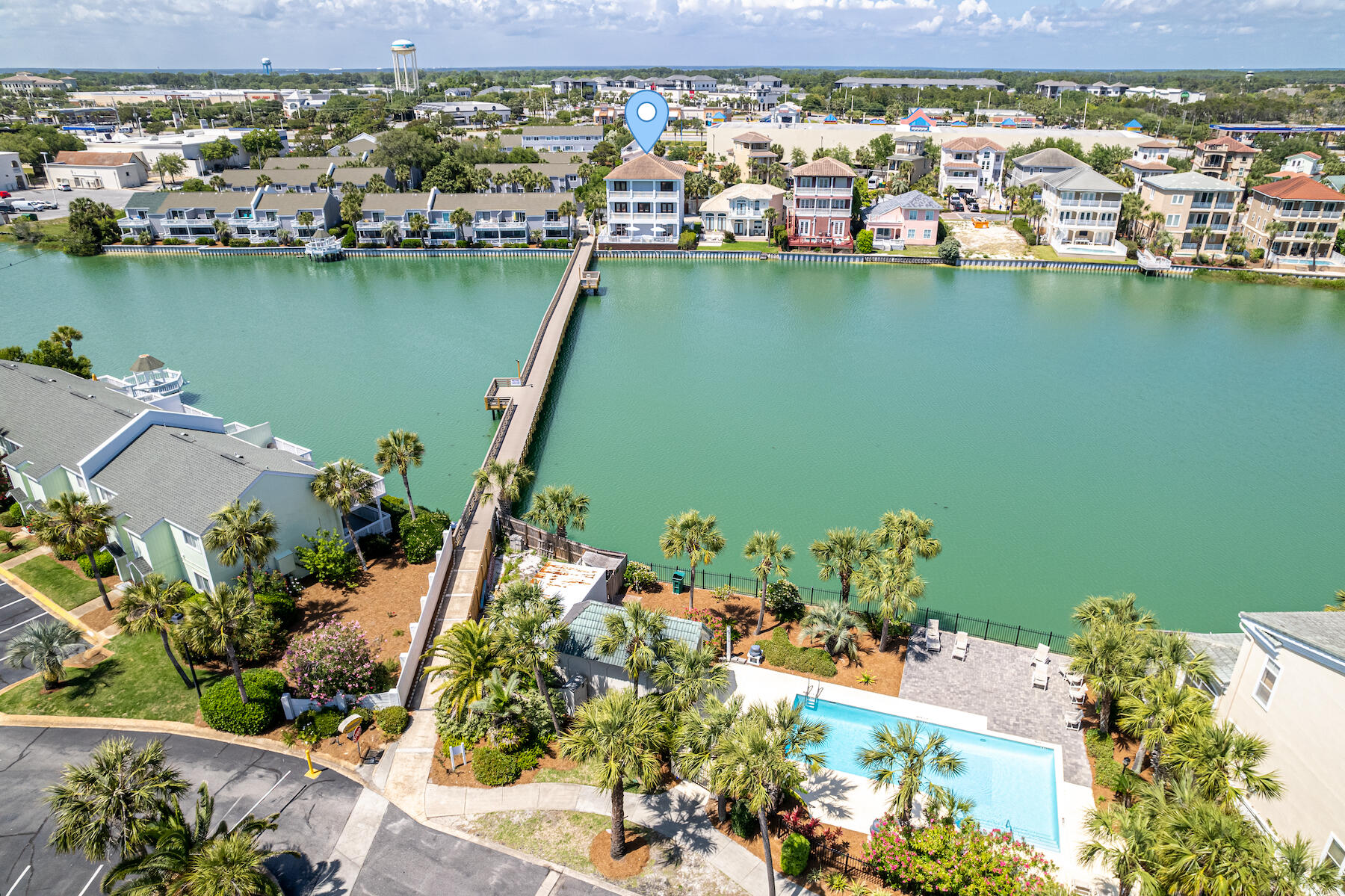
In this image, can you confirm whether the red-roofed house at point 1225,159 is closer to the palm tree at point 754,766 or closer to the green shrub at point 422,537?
the green shrub at point 422,537

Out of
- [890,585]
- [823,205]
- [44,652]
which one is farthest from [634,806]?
[823,205]

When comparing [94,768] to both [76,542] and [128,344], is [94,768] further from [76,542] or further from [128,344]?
[128,344]

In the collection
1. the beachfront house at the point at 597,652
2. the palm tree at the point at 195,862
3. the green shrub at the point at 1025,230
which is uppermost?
the green shrub at the point at 1025,230

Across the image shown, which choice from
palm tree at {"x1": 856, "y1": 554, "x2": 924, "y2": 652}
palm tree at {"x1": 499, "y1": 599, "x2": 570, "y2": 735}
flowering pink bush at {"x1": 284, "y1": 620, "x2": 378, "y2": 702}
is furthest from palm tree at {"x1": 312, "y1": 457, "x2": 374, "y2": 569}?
palm tree at {"x1": 856, "y1": 554, "x2": 924, "y2": 652}

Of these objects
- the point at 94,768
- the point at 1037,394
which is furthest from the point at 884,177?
the point at 94,768

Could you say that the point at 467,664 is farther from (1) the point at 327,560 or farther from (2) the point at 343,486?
(2) the point at 343,486

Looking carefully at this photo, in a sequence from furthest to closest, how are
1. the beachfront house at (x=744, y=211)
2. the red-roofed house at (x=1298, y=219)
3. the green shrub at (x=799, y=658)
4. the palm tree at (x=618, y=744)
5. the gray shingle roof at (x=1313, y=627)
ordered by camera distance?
the beachfront house at (x=744, y=211), the red-roofed house at (x=1298, y=219), the green shrub at (x=799, y=658), the palm tree at (x=618, y=744), the gray shingle roof at (x=1313, y=627)

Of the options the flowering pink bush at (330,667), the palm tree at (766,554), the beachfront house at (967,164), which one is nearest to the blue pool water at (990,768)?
the palm tree at (766,554)
